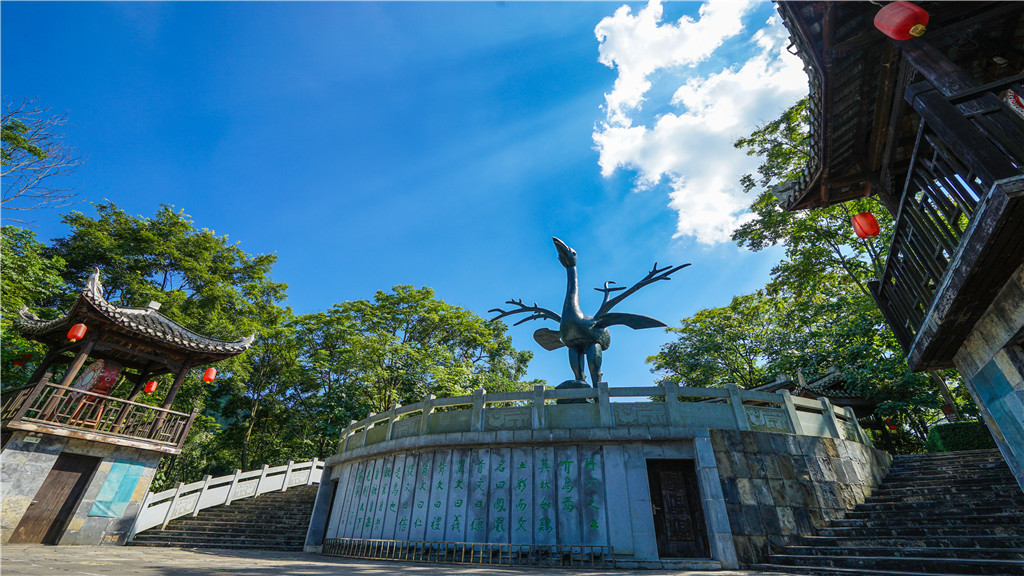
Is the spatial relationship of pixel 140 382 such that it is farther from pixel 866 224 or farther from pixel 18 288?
pixel 866 224

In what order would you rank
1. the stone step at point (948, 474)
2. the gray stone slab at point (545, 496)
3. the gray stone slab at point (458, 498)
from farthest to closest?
1. the stone step at point (948, 474)
2. the gray stone slab at point (458, 498)
3. the gray stone slab at point (545, 496)

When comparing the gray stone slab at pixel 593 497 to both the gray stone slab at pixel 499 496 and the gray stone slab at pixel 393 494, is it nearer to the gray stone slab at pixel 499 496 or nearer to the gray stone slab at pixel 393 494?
the gray stone slab at pixel 499 496

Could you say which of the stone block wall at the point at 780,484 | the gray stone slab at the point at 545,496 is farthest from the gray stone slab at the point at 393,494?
the stone block wall at the point at 780,484

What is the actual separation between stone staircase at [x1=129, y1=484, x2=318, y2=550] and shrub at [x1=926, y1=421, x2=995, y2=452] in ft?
65.2

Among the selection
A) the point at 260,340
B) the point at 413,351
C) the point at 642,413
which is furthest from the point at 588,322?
the point at 260,340

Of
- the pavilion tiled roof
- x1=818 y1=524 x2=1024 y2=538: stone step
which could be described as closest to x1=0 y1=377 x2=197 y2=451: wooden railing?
the pavilion tiled roof

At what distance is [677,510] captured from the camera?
8.33 m

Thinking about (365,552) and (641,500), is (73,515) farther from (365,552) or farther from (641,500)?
(641,500)

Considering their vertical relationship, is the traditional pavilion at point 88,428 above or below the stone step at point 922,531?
above

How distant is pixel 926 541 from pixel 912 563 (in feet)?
2.63

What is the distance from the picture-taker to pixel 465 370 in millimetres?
21766

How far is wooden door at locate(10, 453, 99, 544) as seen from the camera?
10.6 metres

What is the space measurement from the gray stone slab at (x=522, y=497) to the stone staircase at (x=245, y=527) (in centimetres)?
787

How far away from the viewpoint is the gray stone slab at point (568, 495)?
802 cm
